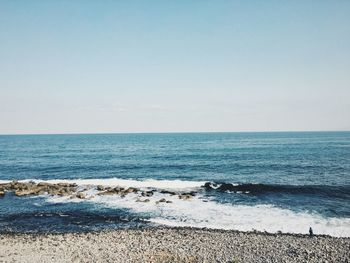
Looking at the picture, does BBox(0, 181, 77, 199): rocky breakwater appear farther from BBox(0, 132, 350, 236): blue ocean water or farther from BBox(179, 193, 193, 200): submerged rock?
BBox(179, 193, 193, 200): submerged rock

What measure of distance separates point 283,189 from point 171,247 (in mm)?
23059

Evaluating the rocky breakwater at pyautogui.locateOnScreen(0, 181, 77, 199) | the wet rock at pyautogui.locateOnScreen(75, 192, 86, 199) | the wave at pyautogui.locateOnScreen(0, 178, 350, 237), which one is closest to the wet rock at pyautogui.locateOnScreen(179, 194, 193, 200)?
the wave at pyautogui.locateOnScreen(0, 178, 350, 237)

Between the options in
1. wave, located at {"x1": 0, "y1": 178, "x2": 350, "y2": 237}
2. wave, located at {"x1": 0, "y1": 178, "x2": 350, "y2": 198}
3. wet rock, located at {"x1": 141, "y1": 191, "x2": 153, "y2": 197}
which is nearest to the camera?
wave, located at {"x1": 0, "y1": 178, "x2": 350, "y2": 237}

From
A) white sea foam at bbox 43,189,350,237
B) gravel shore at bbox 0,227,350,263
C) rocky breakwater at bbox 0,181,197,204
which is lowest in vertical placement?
white sea foam at bbox 43,189,350,237

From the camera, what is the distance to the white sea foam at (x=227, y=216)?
24.7 m

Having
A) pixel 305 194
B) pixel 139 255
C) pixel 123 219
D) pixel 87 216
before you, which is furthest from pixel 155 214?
pixel 305 194

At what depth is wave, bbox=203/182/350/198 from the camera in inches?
1423

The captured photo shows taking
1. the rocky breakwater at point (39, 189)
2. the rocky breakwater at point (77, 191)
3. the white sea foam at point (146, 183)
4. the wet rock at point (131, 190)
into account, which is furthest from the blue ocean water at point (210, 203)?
the wet rock at point (131, 190)

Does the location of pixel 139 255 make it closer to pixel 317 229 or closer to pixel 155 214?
pixel 155 214

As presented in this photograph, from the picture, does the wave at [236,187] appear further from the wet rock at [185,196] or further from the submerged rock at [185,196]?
the wet rock at [185,196]

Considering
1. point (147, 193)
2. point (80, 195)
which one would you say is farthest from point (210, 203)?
point (80, 195)

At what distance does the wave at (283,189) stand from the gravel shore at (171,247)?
15656mm

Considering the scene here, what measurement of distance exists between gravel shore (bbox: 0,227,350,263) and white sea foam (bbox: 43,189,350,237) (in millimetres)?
2367

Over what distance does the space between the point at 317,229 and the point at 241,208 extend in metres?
7.94
